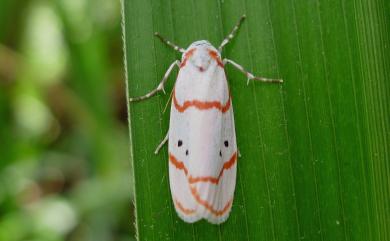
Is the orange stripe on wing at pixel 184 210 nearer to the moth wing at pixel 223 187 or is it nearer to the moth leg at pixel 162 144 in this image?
the moth wing at pixel 223 187

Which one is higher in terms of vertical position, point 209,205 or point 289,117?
point 289,117

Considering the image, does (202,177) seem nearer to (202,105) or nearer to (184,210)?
(184,210)

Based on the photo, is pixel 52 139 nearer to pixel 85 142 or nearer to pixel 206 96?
pixel 85 142

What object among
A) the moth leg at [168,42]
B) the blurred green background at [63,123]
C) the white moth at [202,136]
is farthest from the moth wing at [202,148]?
the blurred green background at [63,123]

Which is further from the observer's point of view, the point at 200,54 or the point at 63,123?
the point at 63,123

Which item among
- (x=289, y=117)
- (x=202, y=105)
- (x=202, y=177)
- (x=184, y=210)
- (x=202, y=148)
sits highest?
(x=202, y=105)

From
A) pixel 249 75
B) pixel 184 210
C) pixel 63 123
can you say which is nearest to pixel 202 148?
pixel 184 210

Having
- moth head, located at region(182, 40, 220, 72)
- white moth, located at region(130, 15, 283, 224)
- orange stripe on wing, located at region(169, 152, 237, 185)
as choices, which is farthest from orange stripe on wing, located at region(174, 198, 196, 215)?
moth head, located at region(182, 40, 220, 72)

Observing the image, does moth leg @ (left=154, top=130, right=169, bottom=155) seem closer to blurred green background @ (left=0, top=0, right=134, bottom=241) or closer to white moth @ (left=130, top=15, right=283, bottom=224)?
white moth @ (left=130, top=15, right=283, bottom=224)
